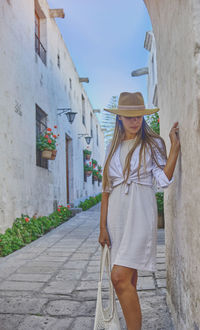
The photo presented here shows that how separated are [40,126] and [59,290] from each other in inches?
214

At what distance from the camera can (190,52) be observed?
1.35 m

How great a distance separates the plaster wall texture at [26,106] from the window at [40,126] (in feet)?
0.49

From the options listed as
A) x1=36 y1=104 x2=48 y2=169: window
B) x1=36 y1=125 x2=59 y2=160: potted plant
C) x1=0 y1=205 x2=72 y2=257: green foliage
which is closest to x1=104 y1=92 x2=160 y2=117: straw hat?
x1=0 y1=205 x2=72 y2=257: green foliage

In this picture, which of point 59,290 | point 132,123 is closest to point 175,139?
point 132,123

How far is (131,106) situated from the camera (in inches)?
76.9

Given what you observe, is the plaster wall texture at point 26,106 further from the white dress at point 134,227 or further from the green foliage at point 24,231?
the white dress at point 134,227

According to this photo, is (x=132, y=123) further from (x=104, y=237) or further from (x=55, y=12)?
(x=55, y=12)

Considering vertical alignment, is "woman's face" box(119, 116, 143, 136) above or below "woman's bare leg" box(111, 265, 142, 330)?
above

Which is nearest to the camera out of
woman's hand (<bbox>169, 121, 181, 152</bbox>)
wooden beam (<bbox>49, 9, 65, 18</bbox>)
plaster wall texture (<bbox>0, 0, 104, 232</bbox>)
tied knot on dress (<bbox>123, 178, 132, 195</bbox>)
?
woman's hand (<bbox>169, 121, 181, 152</bbox>)

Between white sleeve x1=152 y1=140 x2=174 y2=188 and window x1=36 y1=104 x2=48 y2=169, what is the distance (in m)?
5.77

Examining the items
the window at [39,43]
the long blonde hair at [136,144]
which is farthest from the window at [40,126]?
the long blonde hair at [136,144]

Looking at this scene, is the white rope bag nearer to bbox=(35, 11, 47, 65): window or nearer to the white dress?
the white dress

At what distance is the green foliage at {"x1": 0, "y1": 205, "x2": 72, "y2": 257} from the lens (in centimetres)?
474

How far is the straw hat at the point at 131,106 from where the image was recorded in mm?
1915
